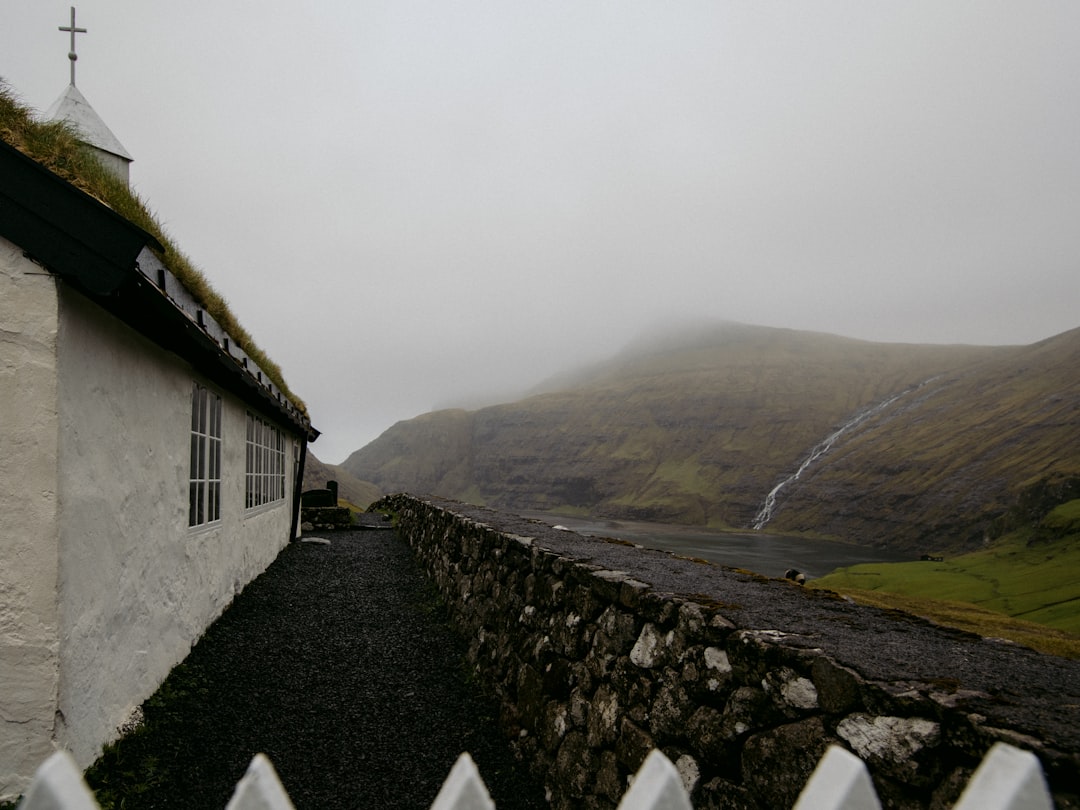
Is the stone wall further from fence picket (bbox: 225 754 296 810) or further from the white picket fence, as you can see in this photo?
fence picket (bbox: 225 754 296 810)

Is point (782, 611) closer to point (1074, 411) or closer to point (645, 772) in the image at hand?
point (645, 772)

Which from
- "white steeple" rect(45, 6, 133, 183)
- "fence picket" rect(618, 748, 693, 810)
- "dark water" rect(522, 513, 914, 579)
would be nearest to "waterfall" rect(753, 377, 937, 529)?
"dark water" rect(522, 513, 914, 579)

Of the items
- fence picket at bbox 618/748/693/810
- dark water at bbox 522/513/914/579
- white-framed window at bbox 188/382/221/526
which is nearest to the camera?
fence picket at bbox 618/748/693/810

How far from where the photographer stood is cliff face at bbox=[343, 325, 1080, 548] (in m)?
80.1

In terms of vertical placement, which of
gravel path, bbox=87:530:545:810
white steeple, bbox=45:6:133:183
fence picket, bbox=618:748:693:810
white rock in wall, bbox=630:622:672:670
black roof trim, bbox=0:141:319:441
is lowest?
gravel path, bbox=87:530:545:810

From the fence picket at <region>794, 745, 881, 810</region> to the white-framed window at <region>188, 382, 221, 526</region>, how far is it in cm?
652

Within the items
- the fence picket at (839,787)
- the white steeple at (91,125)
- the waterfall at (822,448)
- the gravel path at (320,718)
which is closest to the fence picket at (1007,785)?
the fence picket at (839,787)

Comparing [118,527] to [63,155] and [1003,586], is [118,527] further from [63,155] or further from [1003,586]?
[1003,586]

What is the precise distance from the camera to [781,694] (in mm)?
2287

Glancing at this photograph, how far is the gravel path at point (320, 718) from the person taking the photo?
12.8 feet

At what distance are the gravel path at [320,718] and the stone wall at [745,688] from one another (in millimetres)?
533

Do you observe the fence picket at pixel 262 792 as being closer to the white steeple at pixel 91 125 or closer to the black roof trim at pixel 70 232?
the black roof trim at pixel 70 232

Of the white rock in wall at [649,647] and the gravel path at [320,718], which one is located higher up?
the white rock in wall at [649,647]

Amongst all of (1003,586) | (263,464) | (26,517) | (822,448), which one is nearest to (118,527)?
(26,517)
